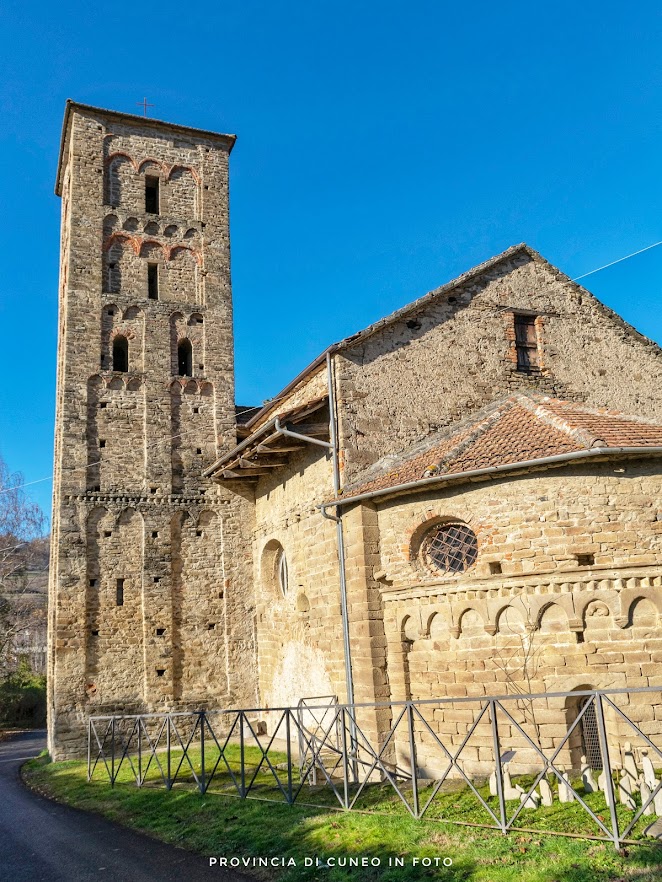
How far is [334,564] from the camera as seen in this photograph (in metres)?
13.1

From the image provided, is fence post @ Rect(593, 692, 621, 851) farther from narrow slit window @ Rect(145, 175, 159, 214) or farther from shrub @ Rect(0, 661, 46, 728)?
shrub @ Rect(0, 661, 46, 728)

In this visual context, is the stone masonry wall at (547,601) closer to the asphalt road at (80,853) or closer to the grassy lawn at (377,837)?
the grassy lawn at (377,837)

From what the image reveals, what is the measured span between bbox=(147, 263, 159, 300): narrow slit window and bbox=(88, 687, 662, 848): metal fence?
38.0ft

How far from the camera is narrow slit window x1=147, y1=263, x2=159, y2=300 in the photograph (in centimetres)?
1925

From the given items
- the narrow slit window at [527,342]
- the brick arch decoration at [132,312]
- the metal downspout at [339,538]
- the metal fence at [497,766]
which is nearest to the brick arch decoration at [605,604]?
the metal fence at [497,766]

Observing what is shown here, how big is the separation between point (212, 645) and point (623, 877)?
12141mm

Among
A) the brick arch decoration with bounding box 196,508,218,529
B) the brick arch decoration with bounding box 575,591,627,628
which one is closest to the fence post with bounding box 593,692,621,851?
the brick arch decoration with bounding box 575,591,627,628

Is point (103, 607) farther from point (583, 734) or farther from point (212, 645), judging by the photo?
point (583, 734)

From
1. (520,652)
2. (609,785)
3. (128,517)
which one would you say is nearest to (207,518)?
(128,517)

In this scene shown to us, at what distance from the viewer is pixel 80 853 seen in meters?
9.03

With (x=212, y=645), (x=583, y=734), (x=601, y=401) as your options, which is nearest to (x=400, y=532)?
(x=583, y=734)

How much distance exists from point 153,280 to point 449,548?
12.1 meters

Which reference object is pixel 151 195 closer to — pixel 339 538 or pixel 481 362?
pixel 481 362

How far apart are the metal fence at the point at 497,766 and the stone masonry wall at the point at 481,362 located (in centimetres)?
452
